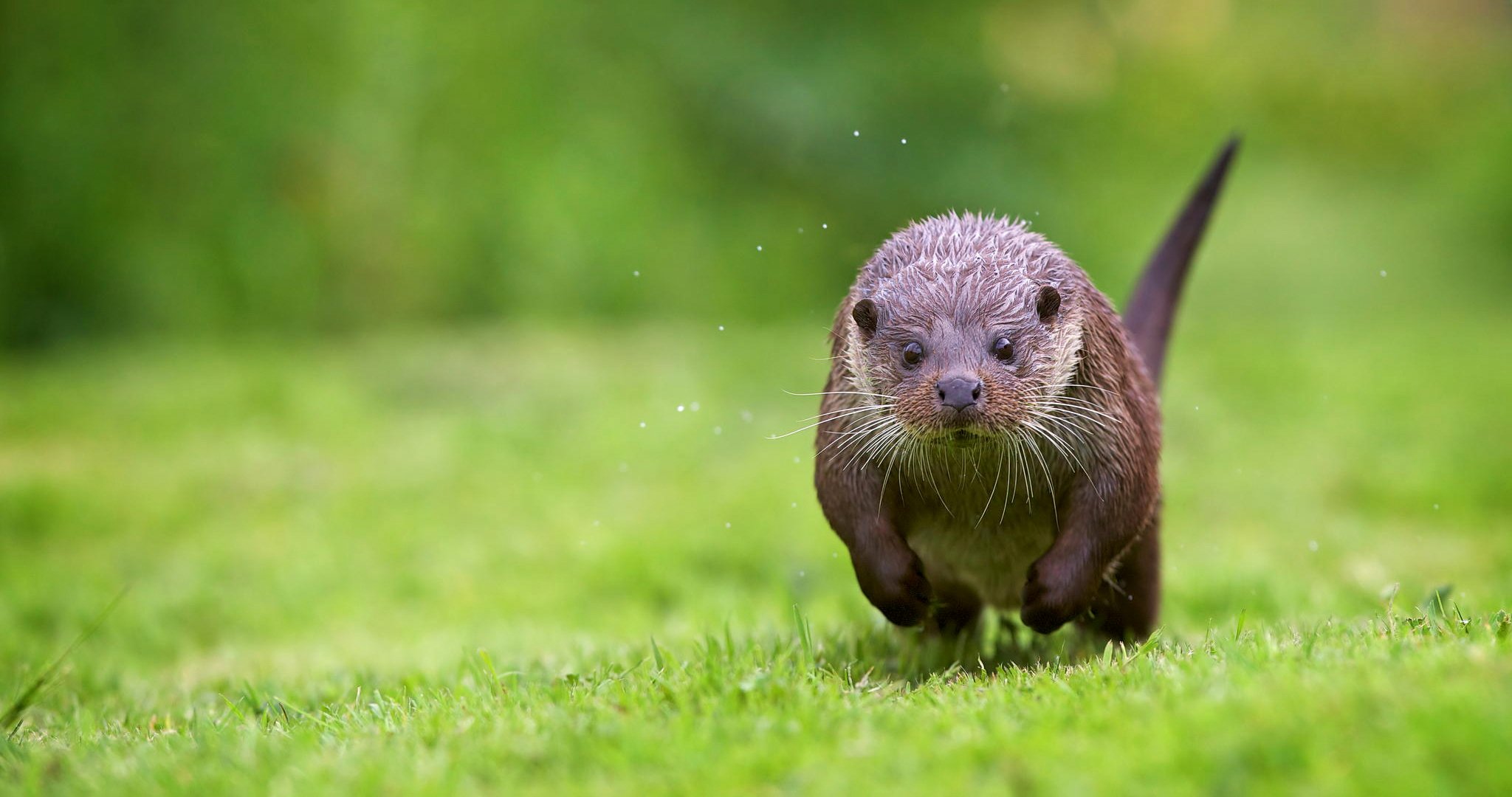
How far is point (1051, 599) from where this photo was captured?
329cm

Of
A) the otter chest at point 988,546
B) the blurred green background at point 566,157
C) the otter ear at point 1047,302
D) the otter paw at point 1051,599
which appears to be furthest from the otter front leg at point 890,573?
the blurred green background at point 566,157

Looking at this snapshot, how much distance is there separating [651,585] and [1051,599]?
9.69 feet

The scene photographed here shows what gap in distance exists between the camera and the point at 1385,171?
1842 cm

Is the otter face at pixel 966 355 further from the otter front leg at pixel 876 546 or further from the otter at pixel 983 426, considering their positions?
the otter front leg at pixel 876 546

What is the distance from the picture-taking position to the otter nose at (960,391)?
123 inches

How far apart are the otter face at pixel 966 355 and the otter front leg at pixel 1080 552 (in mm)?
289

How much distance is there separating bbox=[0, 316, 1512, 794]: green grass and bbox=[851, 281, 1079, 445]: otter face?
630mm

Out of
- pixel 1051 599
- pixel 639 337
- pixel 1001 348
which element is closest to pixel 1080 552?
pixel 1051 599

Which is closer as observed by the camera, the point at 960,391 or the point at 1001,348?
the point at 960,391

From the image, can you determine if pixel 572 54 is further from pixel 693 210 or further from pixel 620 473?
pixel 620 473

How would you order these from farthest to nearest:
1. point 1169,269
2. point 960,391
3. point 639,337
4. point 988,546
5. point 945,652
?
point 639,337 → point 1169,269 → point 945,652 → point 988,546 → point 960,391

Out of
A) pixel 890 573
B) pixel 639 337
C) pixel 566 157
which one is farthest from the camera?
pixel 566 157

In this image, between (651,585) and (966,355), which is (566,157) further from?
(966,355)

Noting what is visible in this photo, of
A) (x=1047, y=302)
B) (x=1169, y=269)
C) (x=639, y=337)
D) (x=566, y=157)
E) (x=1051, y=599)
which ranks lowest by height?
(x=639, y=337)
